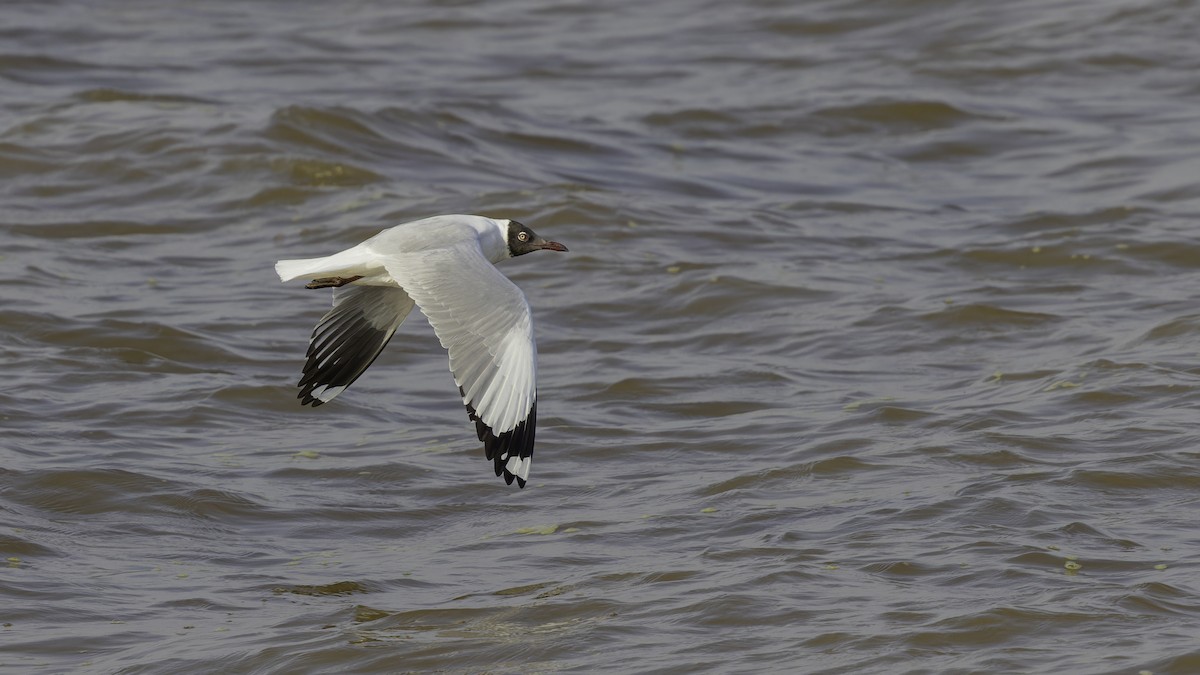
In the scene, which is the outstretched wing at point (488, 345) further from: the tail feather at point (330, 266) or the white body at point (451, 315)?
the tail feather at point (330, 266)

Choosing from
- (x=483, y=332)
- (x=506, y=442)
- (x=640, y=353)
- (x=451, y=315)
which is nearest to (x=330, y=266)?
(x=451, y=315)

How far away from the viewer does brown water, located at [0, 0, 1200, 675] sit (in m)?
5.93

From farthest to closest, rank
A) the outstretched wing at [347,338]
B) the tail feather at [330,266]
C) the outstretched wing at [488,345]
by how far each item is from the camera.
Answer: the outstretched wing at [347,338]
the tail feather at [330,266]
the outstretched wing at [488,345]

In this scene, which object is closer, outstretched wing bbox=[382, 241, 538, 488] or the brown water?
the brown water

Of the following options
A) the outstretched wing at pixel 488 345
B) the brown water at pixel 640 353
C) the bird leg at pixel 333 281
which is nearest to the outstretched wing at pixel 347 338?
the bird leg at pixel 333 281

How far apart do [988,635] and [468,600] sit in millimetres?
1735

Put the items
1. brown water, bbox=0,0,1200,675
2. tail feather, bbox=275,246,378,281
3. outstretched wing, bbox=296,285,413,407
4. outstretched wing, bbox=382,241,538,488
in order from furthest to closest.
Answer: outstretched wing, bbox=296,285,413,407 < tail feather, bbox=275,246,378,281 < outstretched wing, bbox=382,241,538,488 < brown water, bbox=0,0,1200,675

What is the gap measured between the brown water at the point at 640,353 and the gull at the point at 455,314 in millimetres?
578

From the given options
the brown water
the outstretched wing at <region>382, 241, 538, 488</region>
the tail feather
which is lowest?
the brown water

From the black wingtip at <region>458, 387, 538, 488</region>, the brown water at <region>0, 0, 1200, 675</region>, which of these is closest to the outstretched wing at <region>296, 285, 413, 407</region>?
the brown water at <region>0, 0, 1200, 675</region>

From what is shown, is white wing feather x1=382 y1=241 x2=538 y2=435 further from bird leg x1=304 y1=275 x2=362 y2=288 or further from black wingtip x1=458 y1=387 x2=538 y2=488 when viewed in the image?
bird leg x1=304 y1=275 x2=362 y2=288

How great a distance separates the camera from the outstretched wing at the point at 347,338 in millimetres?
7233

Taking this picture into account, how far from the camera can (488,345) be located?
6242 mm

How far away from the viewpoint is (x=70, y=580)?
6.35 meters
